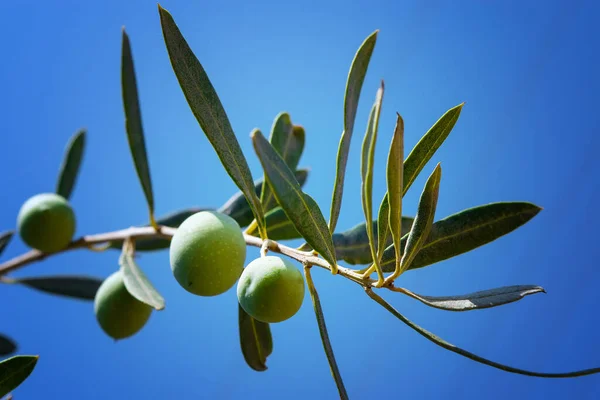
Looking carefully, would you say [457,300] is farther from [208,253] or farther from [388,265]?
[208,253]

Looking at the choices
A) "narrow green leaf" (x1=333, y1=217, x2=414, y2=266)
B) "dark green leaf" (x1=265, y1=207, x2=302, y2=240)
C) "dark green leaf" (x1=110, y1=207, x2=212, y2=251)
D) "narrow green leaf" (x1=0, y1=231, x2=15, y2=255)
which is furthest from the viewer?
"narrow green leaf" (x1=0, y1=231, x2=15, y2=255)

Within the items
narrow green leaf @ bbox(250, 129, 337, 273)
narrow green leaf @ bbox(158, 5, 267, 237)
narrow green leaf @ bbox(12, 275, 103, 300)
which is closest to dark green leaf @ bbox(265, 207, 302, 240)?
narrow green leaf @ bbox(158, 5, 267, 237)

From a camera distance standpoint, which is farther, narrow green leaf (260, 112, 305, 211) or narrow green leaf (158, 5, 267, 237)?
narrow green leaf (260, 112, 305, 211)

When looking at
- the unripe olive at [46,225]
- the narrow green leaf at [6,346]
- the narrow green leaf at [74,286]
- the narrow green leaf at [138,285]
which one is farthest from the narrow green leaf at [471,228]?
the narrow green leaf at [6,346]

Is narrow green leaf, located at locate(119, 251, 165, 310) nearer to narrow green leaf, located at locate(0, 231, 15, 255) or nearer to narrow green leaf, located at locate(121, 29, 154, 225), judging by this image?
narrow green leaf, located at locate(121, 29, 154, 225)

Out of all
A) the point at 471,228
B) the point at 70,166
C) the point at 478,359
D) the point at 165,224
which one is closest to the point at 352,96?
the point at 471,228
